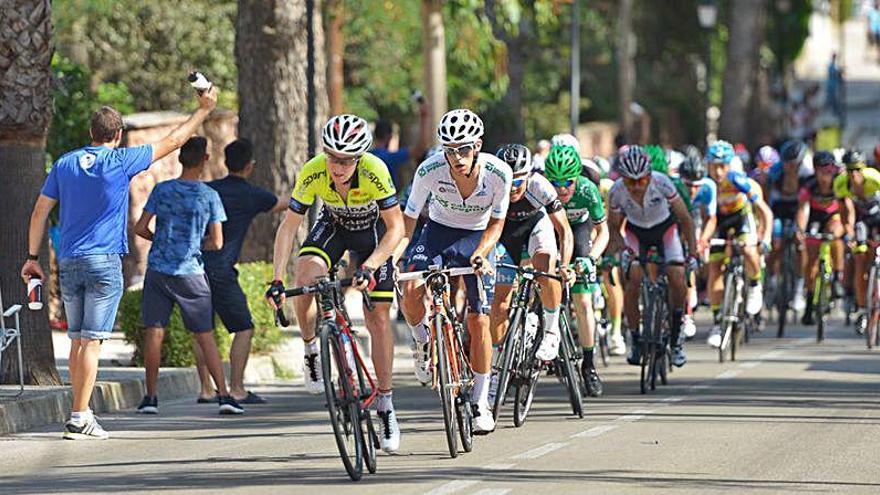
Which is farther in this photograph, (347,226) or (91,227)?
(91,227)

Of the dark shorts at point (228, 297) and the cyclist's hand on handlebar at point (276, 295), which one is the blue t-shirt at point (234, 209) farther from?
the cyclist's hand on handlebar at point (276, 295)

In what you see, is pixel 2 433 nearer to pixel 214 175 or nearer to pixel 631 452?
pixel 631 452

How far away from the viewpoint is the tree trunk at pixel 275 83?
69.9 feet

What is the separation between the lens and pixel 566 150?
1602 cm

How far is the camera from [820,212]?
23.9 metres

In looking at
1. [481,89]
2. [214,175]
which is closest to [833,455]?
[214,175]

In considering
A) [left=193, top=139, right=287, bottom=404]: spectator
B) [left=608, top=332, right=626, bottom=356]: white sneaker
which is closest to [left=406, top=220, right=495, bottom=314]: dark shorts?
[left=193, top=139, right=287, bottom=404]: spectator

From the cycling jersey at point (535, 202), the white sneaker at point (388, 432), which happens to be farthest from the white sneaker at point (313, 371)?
the cycling jersey at point (535, 202)

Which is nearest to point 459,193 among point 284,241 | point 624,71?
point 284,241

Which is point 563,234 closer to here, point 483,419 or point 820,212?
point 483,419

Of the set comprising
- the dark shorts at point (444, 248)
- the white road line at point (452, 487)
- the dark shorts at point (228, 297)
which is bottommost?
the white road line at point (452, 487)

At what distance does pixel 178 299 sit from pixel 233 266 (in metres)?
0.82

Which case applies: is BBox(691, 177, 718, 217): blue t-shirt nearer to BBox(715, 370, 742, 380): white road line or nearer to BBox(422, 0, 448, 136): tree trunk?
BBox(715, 370, 742, 380): white road line

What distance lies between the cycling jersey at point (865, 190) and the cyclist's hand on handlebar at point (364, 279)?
11.9 m
